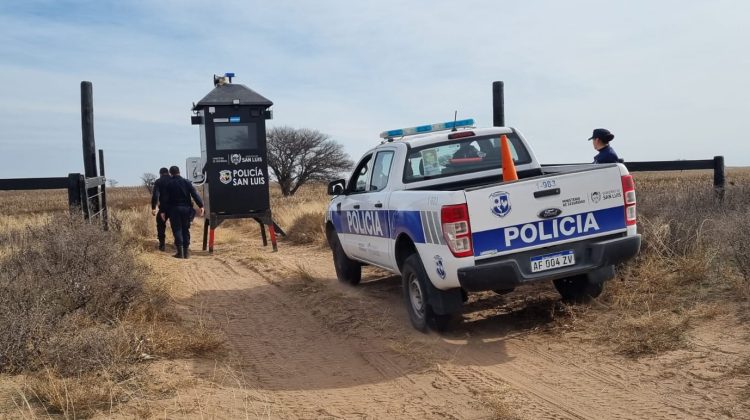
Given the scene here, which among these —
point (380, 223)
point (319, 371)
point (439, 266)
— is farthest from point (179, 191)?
point (319, 371)

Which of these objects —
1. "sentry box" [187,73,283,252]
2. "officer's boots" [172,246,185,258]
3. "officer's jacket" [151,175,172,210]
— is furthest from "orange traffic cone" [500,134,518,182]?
"officer's jacket" [151,175,172,210]

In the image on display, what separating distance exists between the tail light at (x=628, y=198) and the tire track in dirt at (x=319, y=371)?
2409 millimetres

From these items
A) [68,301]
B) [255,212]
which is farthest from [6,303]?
[255,212]

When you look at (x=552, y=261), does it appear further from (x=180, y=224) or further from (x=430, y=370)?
(x=180, y=224)

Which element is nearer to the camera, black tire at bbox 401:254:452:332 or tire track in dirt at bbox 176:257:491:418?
tire track in dirt at bbox 176:257:491:418

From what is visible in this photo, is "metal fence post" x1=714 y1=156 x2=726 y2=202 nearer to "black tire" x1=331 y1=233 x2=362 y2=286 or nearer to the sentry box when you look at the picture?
"black tire" x1=331 y1=233 x2=362 y2=286

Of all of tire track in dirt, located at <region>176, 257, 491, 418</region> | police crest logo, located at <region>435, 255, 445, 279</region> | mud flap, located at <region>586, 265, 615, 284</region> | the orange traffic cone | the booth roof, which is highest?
the booth roof

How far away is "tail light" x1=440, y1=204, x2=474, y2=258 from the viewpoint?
6.02 m

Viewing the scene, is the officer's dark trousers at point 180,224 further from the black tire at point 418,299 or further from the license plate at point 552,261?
the license plate at point 552,261

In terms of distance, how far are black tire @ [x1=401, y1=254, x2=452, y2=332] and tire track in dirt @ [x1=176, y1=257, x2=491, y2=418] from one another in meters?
0.62

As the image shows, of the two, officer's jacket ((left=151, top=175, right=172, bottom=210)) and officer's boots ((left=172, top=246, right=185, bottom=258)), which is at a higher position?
officer's jacket ((left=151, top=175, right=172, bottom=210))

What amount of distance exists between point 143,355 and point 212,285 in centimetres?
470

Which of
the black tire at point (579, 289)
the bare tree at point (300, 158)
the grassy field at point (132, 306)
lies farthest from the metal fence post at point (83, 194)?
the bare tree at point (300, 158)

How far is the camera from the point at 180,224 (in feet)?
47.0
